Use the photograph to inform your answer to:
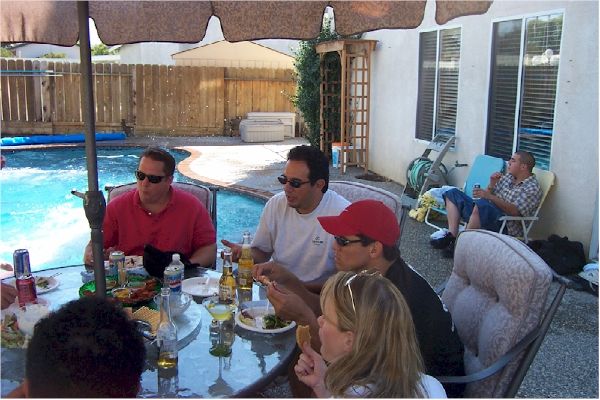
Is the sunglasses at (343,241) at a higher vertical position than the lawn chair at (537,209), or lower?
higher

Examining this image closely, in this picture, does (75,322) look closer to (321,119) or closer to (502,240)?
(502,240)

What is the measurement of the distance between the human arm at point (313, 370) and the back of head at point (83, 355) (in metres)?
0.71

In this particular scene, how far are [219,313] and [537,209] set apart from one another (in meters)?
4.29

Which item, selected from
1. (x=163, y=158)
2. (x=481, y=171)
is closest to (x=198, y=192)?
(x=163, y=158)

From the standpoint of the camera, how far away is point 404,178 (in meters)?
9.21

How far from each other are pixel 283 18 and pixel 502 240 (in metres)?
1.48

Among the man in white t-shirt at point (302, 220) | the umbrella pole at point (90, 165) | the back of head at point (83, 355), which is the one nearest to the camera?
the back of head at point (83, 355)

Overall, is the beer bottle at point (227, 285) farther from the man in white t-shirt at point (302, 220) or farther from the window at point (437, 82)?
the window at point (437, 82)

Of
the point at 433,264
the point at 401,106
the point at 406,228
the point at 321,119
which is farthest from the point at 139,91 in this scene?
the point at 433,264

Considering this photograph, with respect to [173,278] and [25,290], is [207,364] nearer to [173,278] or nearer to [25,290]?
[173,278]

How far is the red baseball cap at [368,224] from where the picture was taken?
2.29m

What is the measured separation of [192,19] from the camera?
2.82 metres

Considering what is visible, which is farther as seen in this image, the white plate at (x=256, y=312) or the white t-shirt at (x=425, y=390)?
the white plate at (x=256, y=312)

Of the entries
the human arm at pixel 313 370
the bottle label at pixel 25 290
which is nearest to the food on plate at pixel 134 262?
the bottle label at pixel 25 290
